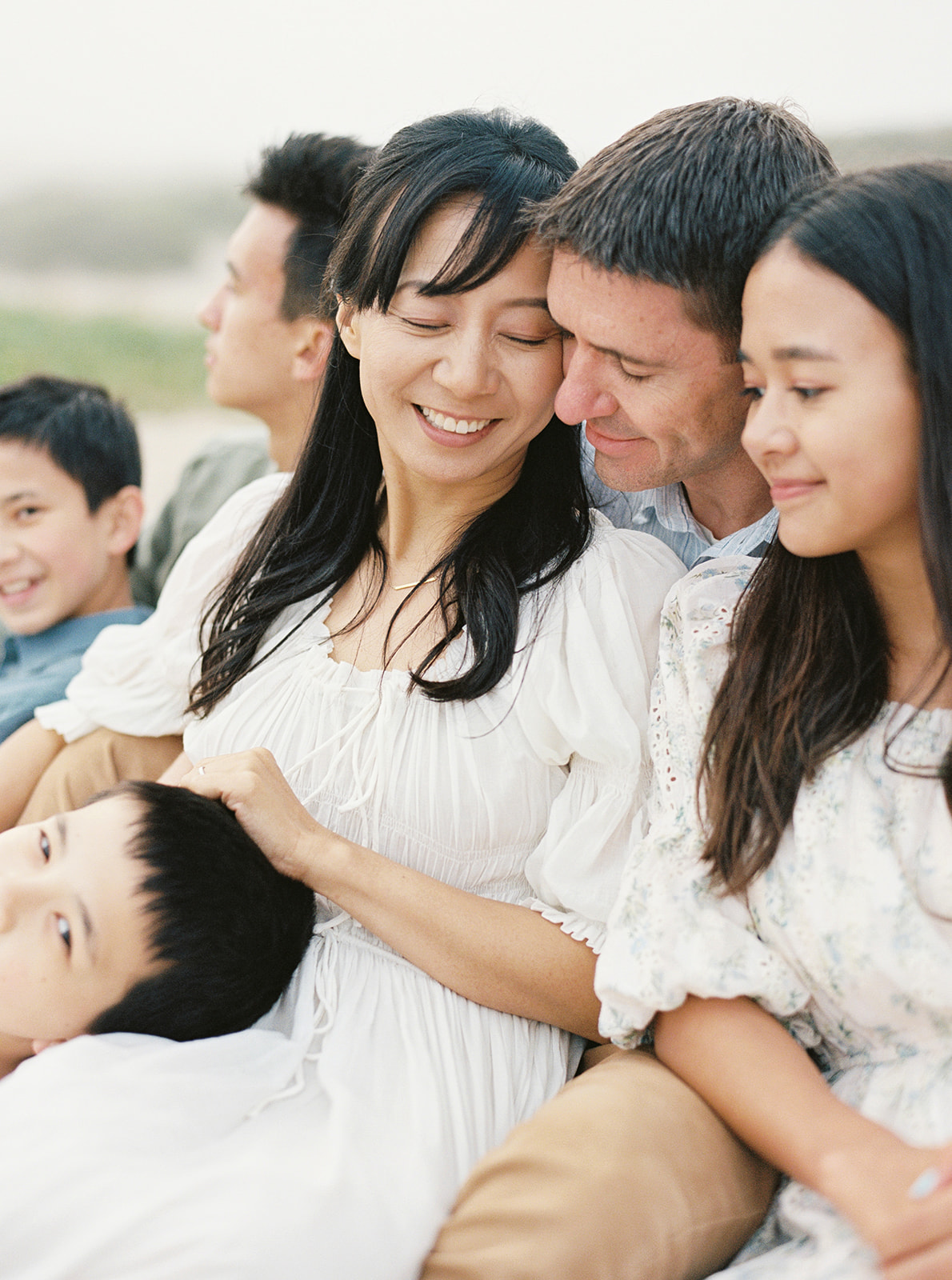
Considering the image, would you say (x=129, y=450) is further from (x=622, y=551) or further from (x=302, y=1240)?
(x=302, y=1240)

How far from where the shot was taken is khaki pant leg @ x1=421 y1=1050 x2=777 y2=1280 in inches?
40.3

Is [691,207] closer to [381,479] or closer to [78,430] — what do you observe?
[381,479]

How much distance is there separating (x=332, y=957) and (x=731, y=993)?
0.49 m

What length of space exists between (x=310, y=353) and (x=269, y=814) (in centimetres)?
146

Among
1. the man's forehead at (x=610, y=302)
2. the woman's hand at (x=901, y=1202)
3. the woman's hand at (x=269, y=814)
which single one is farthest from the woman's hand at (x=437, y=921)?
the man's forehead at (x=610, y=302)

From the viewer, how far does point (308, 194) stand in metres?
2.54

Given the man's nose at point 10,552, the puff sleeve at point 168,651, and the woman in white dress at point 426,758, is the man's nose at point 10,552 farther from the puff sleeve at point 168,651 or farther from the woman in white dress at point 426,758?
the woman in white dress at point 426,758

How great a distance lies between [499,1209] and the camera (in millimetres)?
1061

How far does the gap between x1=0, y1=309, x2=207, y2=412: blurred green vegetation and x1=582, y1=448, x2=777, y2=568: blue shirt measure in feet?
10.6

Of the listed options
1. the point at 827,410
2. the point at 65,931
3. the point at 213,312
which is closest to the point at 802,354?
the point at 827,410

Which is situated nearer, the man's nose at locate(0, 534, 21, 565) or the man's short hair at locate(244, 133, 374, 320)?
the man's nose at locate(0, 534, 21, 565)

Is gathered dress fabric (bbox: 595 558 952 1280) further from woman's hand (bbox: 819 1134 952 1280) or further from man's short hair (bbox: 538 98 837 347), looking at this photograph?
man's short hair (bbox: 538 98 837 347)

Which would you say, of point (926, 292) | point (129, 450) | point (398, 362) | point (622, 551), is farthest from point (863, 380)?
point (129, 450)

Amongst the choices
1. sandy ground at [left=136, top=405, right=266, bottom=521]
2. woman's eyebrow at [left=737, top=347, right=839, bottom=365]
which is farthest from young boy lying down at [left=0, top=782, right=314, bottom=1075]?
sandy ground at [left=136, top=405, right=266, bottom=521]
